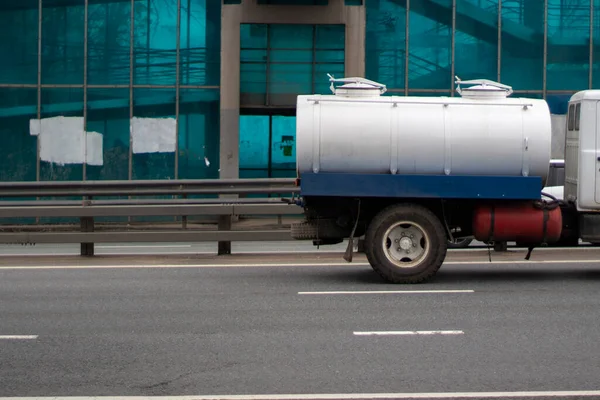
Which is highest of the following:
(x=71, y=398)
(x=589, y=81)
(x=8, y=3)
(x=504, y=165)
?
(x=8, y=3)

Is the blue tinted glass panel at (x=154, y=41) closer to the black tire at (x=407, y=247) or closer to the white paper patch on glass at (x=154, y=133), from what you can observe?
the white paper patch on glass at (x=154, y=133)

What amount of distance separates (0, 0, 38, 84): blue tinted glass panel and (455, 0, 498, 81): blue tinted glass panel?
1032 cm

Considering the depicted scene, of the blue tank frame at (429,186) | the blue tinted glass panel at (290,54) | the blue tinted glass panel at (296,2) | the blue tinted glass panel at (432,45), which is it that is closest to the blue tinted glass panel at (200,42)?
the blue tinted glass panel at (290,54)

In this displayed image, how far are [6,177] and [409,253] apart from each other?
51.7ft

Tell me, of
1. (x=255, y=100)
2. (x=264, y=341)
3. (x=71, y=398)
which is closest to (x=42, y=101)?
(x=255, y=100)

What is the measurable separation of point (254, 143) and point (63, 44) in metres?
5.20

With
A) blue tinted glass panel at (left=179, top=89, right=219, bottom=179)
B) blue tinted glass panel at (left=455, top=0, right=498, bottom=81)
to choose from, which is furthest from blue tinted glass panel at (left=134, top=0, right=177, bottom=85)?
blue tinted glass panel at (left=455, top=0, right=498, bottom=81)

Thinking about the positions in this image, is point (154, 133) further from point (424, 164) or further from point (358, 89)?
point (424, 164)

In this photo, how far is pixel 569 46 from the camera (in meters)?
27.2

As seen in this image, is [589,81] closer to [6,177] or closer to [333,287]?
[6,177]

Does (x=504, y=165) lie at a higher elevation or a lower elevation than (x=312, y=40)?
lower

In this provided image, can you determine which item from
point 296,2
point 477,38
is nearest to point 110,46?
point 296,2

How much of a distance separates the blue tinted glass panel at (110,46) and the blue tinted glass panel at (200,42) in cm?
137

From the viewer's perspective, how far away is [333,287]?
12.7 meters
